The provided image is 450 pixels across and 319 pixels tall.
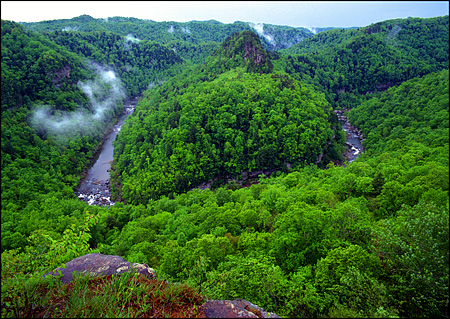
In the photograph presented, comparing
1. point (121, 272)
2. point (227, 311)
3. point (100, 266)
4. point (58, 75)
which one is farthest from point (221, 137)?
point (58, 75)

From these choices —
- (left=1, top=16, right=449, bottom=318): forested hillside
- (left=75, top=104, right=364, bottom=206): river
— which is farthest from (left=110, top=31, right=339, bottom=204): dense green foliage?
(left=75, top=104, right=364, bottom=206): river

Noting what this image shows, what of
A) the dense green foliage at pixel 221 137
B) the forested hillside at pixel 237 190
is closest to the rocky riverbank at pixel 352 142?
the forested hillside at pixel 237 190

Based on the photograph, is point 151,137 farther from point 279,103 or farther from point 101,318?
point 101,318

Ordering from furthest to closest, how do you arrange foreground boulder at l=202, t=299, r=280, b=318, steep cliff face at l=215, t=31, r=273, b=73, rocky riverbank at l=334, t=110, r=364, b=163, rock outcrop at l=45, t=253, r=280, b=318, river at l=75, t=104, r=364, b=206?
1. steep cliff face at l=215, t=31, r=273, b=73
2. rocky riverbank at l=334, t=110, r=364, b=163
3. river at l=75, t=104, r=364, b=206
4. rock outcrop at l=45, t=253, r=280, b=318
5. foreground boulder at l=202, t=299, r=280, b=318

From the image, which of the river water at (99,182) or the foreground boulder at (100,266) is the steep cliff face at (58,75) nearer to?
the river water at (99,182)

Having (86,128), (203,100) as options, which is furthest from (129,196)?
(86,128)

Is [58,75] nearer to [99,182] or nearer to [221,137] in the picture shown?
[99,182]

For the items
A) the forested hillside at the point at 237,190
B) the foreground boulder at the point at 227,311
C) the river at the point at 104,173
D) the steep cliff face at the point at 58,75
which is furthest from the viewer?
the steep cliff face at the point at 58,75

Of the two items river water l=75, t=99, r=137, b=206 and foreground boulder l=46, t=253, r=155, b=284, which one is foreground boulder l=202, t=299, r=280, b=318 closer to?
foreground boulder l=46, t=253, r=155, b=284
